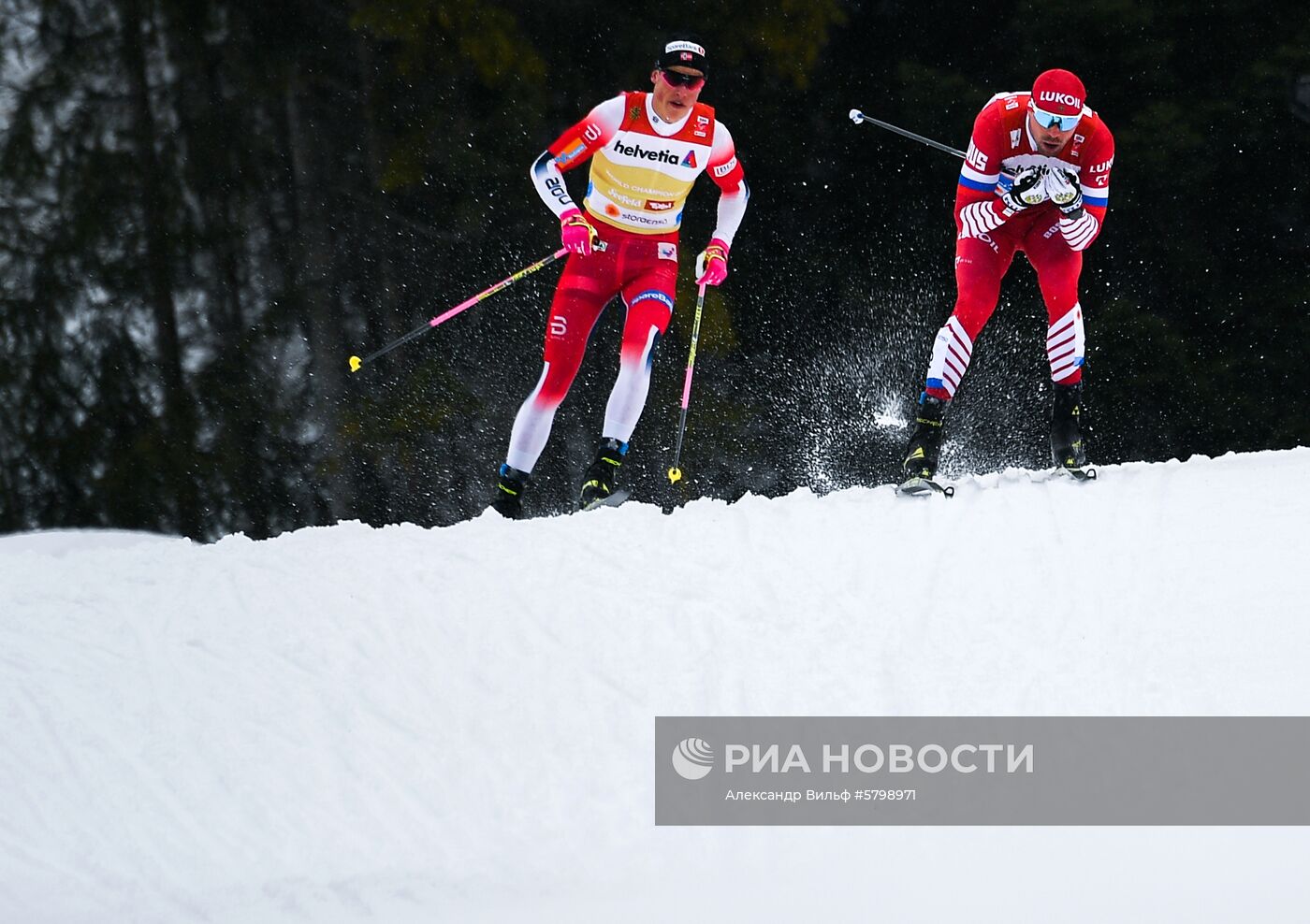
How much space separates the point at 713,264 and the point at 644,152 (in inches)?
20.4

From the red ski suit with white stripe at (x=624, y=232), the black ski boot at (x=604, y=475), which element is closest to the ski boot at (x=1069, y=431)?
the red ski suit with white stripe at (x=624, y=232)

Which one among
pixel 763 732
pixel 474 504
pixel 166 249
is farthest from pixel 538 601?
pixel 166 249

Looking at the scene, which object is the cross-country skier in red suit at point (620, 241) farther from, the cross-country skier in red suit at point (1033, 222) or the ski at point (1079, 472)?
the ski at point (1079, 472)

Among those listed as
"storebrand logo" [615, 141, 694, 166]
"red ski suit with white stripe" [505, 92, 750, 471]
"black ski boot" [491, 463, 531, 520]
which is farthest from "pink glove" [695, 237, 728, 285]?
"black ski boot" [491, 463, 531, 520]

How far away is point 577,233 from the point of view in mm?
5684

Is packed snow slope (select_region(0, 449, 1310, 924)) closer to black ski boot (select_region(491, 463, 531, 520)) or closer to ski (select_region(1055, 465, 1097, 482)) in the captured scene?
ski (select_region(1055, 465, 1097, 482))

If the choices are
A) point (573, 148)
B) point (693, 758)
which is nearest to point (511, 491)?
point (573, 148)

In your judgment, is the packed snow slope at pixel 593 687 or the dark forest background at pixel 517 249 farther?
the dark forest background at pixel 517 249

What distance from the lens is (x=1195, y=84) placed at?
11852mm

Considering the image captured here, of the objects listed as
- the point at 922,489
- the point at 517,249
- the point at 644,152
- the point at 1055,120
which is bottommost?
the point at 922,489

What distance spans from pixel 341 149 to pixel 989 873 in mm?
11433

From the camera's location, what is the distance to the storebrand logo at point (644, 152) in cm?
579

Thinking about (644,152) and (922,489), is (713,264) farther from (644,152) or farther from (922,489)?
(922,489)

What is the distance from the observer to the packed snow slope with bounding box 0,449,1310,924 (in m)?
3.00
